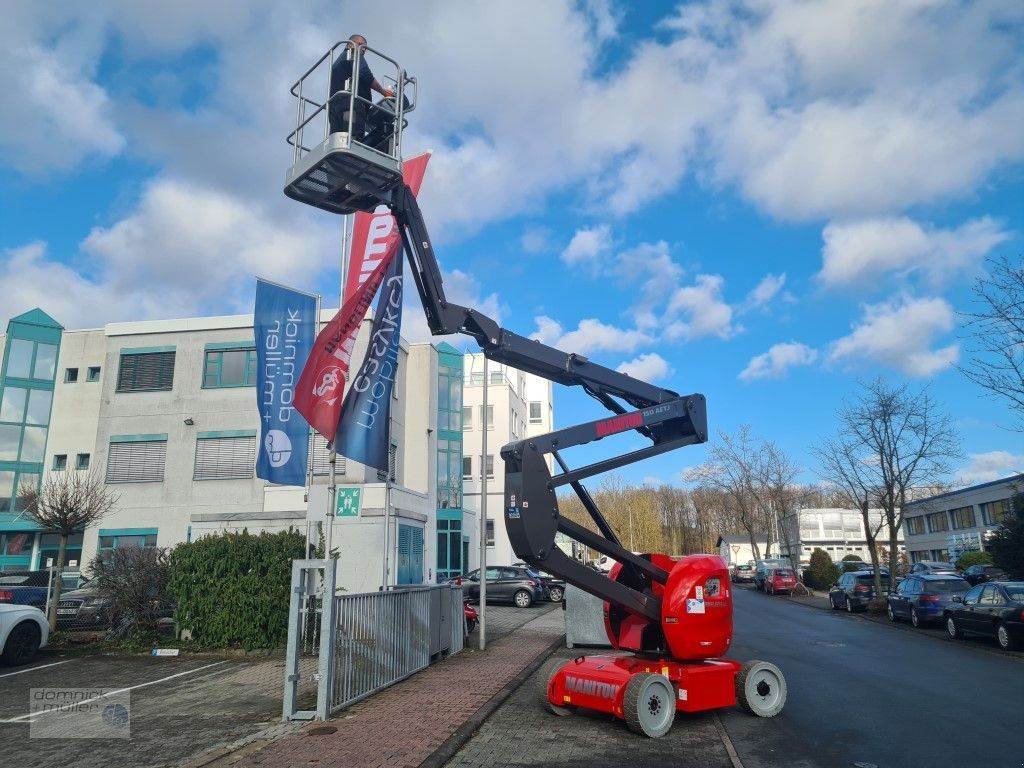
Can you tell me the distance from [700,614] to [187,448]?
972 inches

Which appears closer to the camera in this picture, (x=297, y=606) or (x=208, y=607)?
(x=297, y=606)

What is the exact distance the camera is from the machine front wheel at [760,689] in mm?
8680

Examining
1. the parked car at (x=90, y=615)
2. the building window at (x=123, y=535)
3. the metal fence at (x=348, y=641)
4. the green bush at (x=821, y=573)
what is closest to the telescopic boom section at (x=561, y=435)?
the metal fence at (x=348, y=641)

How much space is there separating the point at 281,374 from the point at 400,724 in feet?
25.5

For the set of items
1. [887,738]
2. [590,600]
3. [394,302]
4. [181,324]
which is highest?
[181,324]

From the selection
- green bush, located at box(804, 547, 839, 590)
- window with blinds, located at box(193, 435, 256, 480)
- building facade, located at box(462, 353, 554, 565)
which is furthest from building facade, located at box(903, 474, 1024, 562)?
window with blinds, located at box(193, 435, 256, 480)

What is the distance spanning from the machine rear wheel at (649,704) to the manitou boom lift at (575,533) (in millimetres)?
11

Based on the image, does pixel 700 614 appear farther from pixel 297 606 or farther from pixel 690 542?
pixel 690 542

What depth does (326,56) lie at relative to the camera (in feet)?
27.0

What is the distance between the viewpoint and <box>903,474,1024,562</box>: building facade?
A: 4766cm

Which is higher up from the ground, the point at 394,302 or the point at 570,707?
the point at 394,302

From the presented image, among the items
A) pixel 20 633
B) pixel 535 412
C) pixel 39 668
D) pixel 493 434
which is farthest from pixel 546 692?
pixel 535 412

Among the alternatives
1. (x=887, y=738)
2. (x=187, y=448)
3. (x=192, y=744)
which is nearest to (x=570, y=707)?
(x=887, y=738)

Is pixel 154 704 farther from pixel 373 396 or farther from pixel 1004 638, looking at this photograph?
pixel 1004 638
